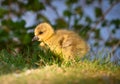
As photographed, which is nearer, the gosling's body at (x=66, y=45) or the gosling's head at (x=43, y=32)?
the gosling's body at (x=66, y=45)

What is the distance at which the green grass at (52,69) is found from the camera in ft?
14.5

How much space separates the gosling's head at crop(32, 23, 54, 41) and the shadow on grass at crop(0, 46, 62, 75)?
0.58 feet

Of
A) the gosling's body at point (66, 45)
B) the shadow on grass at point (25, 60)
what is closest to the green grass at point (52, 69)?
the shadow on grass at point (25, 60)

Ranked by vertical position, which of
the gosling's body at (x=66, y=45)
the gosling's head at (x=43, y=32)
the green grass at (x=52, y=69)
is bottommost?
the green grass at (x=52, y=69)

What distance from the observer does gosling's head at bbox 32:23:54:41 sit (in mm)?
5840

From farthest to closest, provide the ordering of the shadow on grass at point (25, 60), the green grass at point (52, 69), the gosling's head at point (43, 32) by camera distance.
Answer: the gosling's head at point (43, 32) → the shadow on grass at point (25, 60) → the green grass at point (52, 69)

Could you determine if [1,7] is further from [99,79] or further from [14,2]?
[99,79]

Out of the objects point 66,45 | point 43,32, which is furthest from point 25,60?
point 43,32

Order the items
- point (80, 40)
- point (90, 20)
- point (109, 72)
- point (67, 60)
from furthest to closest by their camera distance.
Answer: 1. point (90, 20)
2. point (80, 40)
3. point (67, 60)
4. point (109, 72)

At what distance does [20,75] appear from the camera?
15.0 ft

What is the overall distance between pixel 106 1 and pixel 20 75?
6182 millimetres

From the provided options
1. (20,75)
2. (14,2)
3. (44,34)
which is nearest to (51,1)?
(14,2)

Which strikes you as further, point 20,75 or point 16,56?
point 16,56

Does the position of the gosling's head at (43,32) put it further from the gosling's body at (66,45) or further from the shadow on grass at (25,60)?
the shadow on grass at (25,60)
